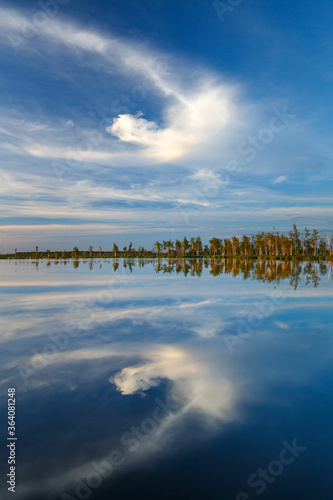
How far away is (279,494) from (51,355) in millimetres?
6581

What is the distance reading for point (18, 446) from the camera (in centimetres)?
423

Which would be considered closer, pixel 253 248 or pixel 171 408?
pixel 171 408

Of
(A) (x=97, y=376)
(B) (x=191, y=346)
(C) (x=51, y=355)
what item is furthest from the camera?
(B) (x=191, y=346)

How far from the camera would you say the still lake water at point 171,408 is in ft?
11.7

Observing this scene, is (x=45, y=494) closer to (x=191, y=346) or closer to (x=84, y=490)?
(x=84, y=490)

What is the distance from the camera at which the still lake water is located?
3578mm

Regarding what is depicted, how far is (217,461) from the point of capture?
3.86 m

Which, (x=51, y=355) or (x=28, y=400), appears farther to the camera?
(x=51, y=355)

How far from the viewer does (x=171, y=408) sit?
5.18 metres

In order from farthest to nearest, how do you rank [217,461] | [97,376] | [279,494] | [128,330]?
[128,330] < [97,376] < [217,461] < [279,494]

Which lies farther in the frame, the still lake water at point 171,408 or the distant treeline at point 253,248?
the distant treeline at point 253,248

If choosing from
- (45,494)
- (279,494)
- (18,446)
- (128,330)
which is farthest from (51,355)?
(279,494)

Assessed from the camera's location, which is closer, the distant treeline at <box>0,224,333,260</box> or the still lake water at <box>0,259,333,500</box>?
the still lake water at <box>0,259,333,500</box>

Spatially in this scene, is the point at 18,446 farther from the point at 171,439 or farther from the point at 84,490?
the point at 171,439
